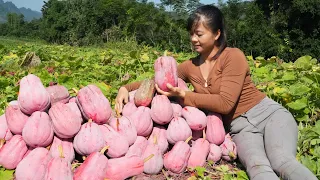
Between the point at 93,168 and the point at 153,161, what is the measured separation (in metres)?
0.48

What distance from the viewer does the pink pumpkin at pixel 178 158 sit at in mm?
2742

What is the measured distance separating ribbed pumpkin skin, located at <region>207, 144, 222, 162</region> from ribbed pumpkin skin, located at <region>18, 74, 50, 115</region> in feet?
4.33

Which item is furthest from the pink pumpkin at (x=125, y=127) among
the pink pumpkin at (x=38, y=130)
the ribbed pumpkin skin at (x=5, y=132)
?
the ribbed pumpkin skin at (x=5, y=132)

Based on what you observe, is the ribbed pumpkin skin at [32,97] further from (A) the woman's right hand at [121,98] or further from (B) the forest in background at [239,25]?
(B) the forest in background at [239,25]

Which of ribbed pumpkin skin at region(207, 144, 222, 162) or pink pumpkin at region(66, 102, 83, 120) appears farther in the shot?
ribbed pumpkin skin at region(207, 144, 222, 162)

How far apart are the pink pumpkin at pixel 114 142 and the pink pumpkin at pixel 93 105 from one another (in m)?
0.09

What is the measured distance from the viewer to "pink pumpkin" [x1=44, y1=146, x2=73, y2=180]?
2258mm

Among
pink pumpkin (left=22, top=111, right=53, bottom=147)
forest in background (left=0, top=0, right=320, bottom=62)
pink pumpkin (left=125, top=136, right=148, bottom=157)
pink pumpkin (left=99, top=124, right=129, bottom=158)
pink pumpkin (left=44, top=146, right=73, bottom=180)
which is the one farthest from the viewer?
forest in background (left=0, top=0, right=320, bottom=62)

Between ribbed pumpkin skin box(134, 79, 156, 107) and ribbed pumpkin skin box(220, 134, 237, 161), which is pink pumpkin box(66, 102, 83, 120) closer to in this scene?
ribbed pumpkin skin box(134, 79, 156, 107)

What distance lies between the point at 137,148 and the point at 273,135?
1.08 meters

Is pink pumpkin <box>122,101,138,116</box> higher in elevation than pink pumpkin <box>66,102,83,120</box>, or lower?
lower

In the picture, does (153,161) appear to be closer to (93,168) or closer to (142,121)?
(142,121)

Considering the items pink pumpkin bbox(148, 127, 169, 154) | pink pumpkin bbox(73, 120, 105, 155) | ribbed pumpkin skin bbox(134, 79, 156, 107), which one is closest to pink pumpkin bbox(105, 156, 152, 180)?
pink pumpkin bbox(73, 120, 105, 155)

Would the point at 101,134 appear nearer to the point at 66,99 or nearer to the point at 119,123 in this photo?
the point at 119,123
